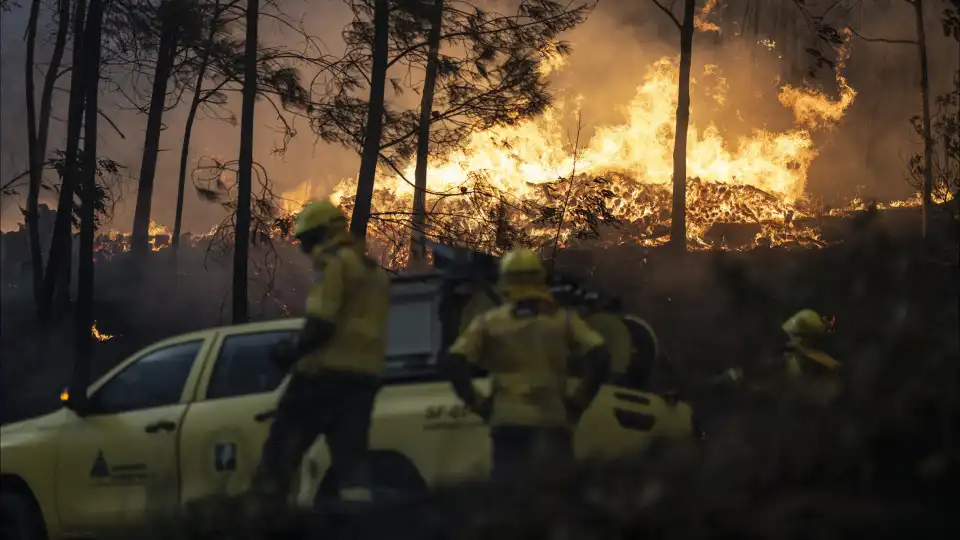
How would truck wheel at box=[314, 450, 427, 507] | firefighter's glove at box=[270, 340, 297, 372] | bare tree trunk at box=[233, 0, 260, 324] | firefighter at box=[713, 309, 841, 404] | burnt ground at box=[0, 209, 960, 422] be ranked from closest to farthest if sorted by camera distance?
firefighter at box=[713, 309, 841, 404], burnt ground at box=[0, 209, 960, 422], firefighter's glove at box=[270, 340, 297, 372], truck wheel at box=[314, 450, 427, 507], bare tree trunk at box=[233, 0, 260, 324]

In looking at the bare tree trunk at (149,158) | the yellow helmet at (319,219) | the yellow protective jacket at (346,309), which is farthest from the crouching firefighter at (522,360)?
the bare tree trunk at (149,158)

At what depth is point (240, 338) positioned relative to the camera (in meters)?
7.39

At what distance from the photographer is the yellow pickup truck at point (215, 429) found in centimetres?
650

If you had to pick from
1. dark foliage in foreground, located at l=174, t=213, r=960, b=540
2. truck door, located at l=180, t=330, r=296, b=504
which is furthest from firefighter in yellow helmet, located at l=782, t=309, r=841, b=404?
truck door, located at l=180, t=330, r=296, b=504

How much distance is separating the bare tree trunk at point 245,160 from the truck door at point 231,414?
10445 millimetres

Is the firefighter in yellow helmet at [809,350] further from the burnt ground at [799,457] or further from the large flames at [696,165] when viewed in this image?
the large flames at [696,165]

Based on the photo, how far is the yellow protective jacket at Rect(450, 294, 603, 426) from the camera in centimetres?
600

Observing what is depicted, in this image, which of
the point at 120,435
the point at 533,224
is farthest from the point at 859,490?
the point at 533,224

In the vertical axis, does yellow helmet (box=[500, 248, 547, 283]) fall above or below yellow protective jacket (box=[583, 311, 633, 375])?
above

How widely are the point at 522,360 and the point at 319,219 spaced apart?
133cm

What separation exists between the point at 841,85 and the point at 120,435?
152ft

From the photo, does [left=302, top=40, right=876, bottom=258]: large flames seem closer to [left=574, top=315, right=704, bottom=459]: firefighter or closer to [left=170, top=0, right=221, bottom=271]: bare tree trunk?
[left=170, top=0, right=221, bottom=271]: bare tree trunk

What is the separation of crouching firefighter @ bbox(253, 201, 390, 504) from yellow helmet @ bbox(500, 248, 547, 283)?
0.79m

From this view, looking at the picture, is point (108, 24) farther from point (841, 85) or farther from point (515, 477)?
point (841, 85)
